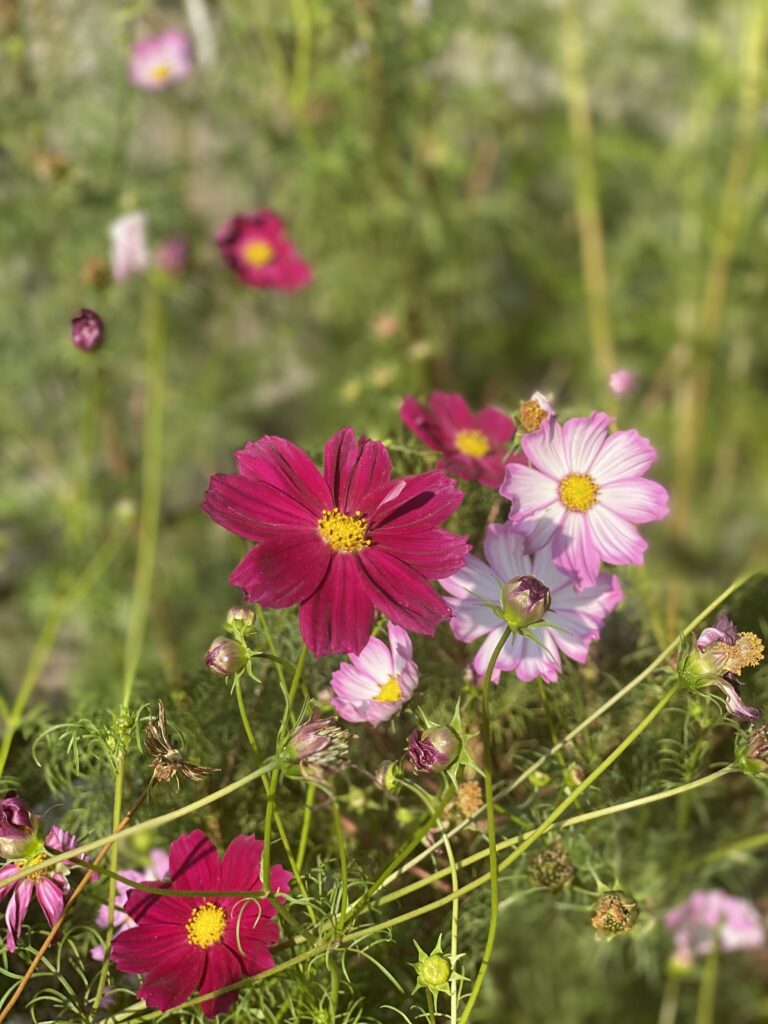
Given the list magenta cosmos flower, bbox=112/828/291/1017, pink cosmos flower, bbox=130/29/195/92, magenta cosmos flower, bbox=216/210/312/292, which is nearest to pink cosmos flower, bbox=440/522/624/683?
magenta cosmos flower, bbox=112/828/291/1017

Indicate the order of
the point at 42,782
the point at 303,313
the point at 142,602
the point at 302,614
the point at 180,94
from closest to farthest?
the point at 302,614
the point at 42,782
the point at 142,602
the point at 180,94
the point at 303,313

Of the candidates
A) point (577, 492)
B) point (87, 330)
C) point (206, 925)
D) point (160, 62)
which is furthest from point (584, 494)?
point (160, 62)

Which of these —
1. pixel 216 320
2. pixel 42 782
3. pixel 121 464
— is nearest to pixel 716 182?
pixel 216 320

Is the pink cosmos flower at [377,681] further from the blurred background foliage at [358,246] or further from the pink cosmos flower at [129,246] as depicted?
the pink cosmos flower at [129,246]

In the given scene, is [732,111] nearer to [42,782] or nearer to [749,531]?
[749,531]

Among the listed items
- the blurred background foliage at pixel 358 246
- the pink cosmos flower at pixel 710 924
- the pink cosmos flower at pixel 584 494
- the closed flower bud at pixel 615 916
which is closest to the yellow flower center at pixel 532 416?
the pink cosmos flower at pixel 584 494
